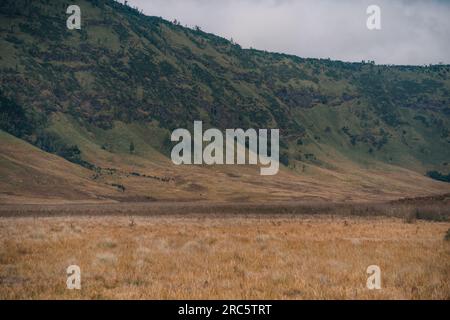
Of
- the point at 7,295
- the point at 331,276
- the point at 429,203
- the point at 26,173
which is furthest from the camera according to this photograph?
the point at 26,173

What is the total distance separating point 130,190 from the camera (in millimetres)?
155500

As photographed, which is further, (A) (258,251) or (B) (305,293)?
(A) (258,251)

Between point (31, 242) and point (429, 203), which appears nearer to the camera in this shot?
point (31, 242)

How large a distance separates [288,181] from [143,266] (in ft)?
599

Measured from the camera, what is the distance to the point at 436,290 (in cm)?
1406

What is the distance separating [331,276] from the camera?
16.7 metres

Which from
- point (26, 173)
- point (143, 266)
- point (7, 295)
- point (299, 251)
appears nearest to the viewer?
point (7, 295)

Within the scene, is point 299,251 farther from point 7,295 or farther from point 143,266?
point 7,295

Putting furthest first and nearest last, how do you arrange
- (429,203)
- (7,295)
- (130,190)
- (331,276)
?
(130,190), (429,203), (331,276), (7,295)

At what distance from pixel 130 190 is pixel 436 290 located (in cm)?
14595

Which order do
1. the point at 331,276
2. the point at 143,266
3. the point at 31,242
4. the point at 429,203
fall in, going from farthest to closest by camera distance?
the point at 429,203 → the point at 31,242 → the point at 143,266 → the point at 331,276

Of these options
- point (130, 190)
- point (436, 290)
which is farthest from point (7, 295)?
point (130, 190)

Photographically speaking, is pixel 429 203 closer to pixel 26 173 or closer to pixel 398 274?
pixel 398 274
